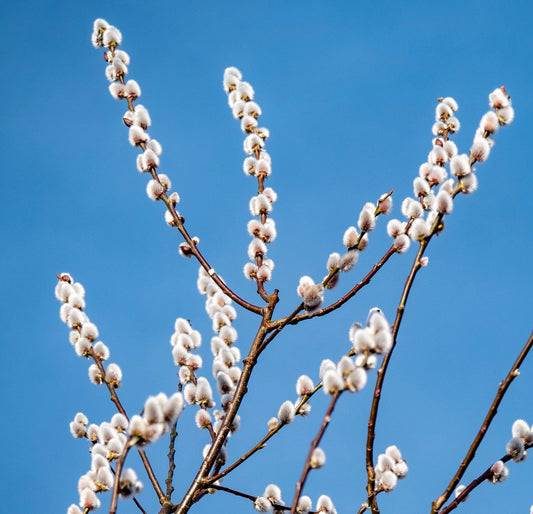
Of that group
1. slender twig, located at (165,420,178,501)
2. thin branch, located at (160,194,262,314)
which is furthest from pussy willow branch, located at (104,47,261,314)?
slender twig, located at (165,420,178,501)

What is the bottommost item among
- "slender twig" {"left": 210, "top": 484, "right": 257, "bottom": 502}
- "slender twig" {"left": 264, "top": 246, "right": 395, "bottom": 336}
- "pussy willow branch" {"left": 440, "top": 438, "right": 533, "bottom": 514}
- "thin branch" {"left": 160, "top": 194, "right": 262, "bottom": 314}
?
"pussy willow branch" {"left": 440, "top": 438, "right": 533, "bottom": 514}

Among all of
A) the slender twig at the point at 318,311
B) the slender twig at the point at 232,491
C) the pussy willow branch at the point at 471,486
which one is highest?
the slender twig at the point at 318,311

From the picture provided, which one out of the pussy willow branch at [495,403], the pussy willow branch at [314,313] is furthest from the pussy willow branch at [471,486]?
the pussy willow branch at [314,313]

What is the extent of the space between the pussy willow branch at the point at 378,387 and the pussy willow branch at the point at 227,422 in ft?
2.13

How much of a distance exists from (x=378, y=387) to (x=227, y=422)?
774 millimetres

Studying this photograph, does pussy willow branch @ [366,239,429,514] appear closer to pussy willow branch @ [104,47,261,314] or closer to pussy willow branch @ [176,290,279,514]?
pussy willow branch @ [176,290,279,514]

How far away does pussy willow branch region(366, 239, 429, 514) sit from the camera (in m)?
2.58

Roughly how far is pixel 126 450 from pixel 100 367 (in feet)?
6.07

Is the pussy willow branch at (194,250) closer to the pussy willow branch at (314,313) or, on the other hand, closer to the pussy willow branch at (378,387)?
the pussy willow branch at (314,313)

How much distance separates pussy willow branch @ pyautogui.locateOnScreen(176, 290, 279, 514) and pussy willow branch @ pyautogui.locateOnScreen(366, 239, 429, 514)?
0.65 m

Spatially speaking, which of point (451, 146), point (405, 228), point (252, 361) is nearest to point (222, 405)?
point (252, 361)

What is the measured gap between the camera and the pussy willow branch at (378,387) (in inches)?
102

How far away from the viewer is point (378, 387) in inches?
102

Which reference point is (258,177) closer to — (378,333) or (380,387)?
(380,387)
